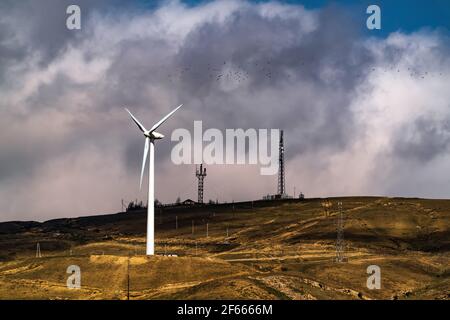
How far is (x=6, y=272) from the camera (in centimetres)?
15300

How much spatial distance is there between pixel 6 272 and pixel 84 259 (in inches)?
753

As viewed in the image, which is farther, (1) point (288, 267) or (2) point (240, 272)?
(1) point (288, 267)

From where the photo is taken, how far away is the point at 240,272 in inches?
5394

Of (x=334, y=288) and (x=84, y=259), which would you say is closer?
(x=334, y=288)

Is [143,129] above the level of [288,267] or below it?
above
